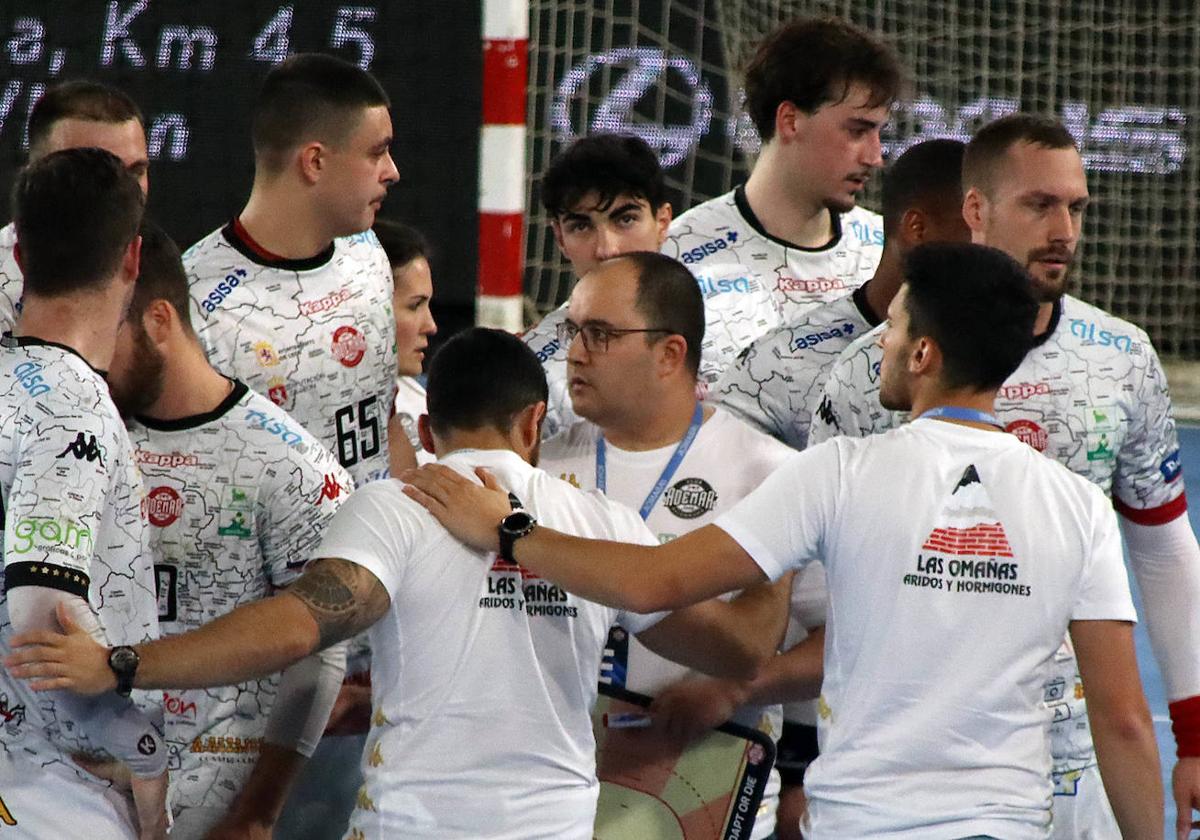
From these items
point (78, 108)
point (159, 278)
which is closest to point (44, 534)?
point (159, 278)

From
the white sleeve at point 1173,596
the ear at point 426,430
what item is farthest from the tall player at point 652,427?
the white sleeve at point 1173,596

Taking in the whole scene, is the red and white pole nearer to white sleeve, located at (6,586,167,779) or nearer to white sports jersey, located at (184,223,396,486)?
white sports jersey, located at (184,223,396,486)

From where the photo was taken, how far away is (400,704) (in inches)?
119

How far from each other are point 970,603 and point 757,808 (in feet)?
2.80

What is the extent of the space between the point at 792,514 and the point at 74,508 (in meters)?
1.17

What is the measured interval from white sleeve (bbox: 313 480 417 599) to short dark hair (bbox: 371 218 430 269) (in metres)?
2.26

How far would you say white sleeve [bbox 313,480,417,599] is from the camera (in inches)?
117

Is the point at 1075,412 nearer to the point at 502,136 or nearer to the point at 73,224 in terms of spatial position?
the point at 73,224

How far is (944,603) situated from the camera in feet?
9.31

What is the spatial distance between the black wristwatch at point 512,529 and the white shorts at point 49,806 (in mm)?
790

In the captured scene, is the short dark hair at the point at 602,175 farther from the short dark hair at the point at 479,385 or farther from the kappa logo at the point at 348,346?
the short dark hair at the point at 479,385

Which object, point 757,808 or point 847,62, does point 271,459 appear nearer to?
point 757,808

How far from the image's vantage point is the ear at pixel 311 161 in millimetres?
4426

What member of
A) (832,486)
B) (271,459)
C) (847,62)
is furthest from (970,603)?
(847,62)
